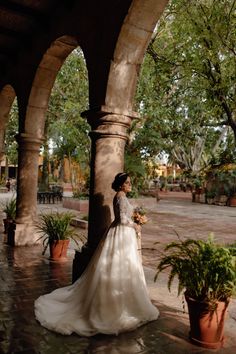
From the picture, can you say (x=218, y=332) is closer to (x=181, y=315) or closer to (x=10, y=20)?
(x=181, y=315)

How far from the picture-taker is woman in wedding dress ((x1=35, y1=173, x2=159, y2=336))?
11.2 ft

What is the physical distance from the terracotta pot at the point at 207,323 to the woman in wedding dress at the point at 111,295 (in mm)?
612

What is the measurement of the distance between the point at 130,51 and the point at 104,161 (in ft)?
4.75

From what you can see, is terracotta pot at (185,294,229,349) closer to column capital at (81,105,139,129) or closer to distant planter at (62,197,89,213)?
column capital at (81,105,139,129)

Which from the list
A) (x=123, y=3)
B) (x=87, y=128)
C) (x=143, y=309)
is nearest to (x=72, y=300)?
(x=143, y=309)

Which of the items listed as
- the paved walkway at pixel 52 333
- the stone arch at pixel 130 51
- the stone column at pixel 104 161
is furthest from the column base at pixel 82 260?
the stone arch at pixel 130 51

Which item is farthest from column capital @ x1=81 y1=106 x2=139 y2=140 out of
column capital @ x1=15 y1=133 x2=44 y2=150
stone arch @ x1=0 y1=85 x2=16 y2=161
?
stone arch @ x1=0 y1=85 x2=16 y2=161

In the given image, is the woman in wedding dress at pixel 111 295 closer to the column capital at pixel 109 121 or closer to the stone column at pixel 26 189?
the column capital at pixel 109 121

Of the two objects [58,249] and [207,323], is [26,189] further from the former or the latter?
[207,323]

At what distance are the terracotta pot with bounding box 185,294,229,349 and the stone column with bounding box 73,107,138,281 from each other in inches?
64.9

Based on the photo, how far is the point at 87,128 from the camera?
15508 mm

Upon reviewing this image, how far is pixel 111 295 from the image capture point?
3.50m

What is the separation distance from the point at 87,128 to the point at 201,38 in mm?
9583

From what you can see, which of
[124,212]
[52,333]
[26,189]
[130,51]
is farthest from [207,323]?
[26,189]
